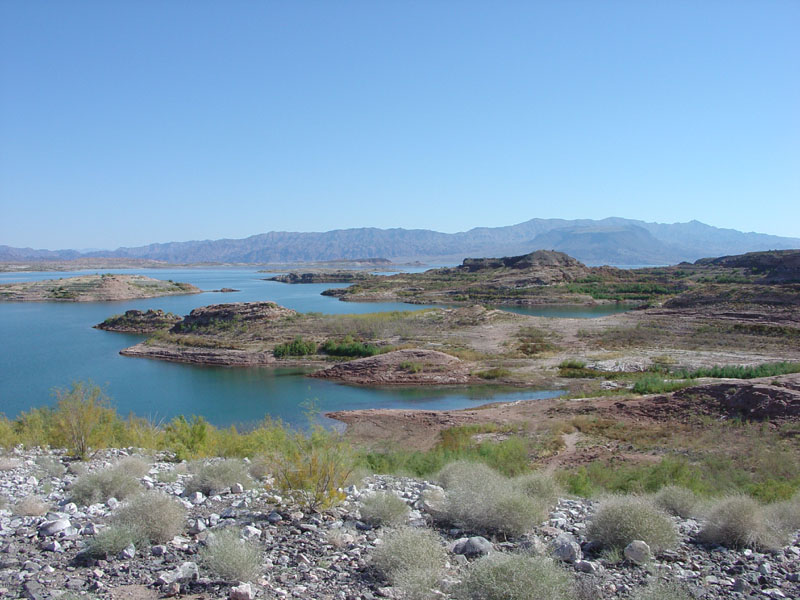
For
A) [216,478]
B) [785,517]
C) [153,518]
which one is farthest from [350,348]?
[785,517]

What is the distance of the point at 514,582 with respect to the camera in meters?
5.19

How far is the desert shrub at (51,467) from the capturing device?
1078cm

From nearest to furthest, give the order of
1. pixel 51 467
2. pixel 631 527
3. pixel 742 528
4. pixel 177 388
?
pixel 631 527, pixel 742 528, pixel 51 467, pixel 177 388

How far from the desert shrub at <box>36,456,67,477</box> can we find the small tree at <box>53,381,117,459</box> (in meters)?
0.86

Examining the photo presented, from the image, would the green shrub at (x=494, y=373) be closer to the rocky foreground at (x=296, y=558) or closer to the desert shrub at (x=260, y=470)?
the desert shrub at (x=260, y=470)

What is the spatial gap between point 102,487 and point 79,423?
188 inches

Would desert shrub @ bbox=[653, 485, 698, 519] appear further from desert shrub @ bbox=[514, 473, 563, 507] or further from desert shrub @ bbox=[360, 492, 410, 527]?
desert shrub @ bbox=[360, 492, 410, 527]

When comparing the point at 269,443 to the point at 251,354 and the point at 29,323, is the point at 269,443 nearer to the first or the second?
the point at 251,354

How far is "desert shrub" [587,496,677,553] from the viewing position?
7.00m

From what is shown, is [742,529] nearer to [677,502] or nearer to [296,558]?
[677,502]

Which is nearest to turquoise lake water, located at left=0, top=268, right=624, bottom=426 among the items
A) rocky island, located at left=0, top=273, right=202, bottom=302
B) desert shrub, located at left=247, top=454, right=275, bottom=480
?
desert shrub, located at left=247, top=454, right=275, bottom=480

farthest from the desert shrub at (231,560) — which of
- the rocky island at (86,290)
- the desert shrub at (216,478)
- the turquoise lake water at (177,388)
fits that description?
the rocky island at (86,290)

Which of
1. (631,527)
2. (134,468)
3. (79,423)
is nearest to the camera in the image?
(631,527)

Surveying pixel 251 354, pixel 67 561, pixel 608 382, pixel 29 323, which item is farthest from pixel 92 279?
pixel 67 561
